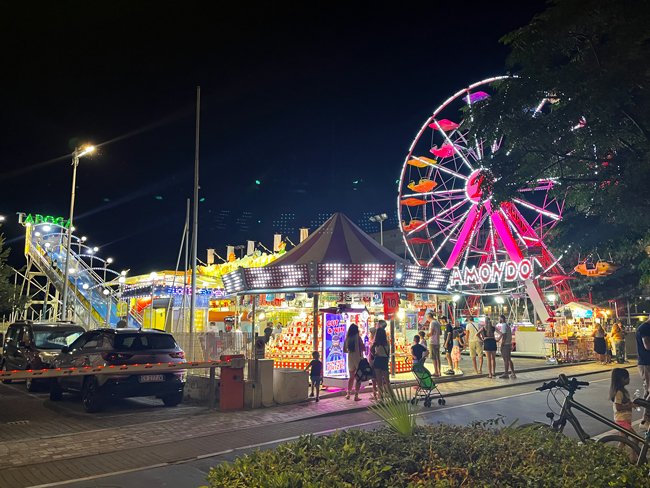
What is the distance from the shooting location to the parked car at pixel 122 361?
10.1 meters

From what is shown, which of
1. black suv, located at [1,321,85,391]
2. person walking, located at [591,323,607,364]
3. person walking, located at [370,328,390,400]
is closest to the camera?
person walking, located at [370,328,390,400]

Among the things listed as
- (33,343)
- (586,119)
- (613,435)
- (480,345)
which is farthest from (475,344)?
(33,343)

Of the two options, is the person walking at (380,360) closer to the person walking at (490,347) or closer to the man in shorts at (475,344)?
the person walking at (490,347)

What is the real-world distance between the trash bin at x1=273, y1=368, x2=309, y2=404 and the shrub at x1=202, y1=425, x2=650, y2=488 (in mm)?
7353

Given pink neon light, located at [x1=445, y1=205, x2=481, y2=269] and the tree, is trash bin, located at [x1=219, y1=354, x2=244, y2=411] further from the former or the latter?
pink neon light, located at [x1=445, y1=205, x2=481, y2=269]

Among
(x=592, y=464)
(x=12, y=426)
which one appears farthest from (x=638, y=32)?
(x=12, y=426)

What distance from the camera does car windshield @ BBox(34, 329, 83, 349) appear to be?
14.1 meters

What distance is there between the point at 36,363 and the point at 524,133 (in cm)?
1202

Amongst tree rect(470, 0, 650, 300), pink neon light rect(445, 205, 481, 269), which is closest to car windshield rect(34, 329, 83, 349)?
tree rect(470, 0, 650, 300)

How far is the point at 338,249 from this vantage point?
1652 cm

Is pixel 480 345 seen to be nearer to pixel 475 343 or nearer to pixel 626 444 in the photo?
pixel 475 343

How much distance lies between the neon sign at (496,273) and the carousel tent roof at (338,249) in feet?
39.9

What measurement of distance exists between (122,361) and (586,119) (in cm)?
905

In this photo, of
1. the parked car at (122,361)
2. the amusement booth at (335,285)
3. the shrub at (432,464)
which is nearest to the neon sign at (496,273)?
the amusement booth at (335,285)
